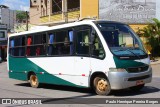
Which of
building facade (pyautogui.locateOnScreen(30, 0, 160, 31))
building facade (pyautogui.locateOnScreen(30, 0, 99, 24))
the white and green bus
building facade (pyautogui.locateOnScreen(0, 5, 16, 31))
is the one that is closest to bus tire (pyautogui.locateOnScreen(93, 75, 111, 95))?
the white and green bus

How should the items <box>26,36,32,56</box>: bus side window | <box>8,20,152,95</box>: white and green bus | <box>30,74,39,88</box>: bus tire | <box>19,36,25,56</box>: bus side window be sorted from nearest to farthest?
<box>8,20,152,95</box>: white and green bus → <box>30,74,39,88</box>: bus tire → <box>26,36,32,56</box>: bus side window → <box>19,36,25,56</box>: bus side window

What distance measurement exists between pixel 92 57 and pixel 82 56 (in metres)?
0.60

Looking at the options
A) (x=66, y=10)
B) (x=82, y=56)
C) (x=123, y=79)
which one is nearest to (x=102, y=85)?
(x=123, y=79)

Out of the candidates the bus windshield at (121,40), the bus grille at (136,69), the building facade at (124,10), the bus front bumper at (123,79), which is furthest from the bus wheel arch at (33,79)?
the building facade at (124,10)

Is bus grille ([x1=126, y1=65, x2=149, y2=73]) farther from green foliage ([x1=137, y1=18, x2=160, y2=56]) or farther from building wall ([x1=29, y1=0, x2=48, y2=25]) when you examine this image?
building wall ([x1=29, y1=0, x2=48, y2=25])

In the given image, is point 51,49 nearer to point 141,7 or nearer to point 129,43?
point 129,43

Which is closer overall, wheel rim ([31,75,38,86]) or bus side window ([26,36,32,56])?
wheel rim ([31,75,38,86])

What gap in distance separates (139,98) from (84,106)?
6.99ft

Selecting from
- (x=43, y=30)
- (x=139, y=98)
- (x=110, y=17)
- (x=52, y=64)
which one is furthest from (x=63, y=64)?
(x=110, y=17)

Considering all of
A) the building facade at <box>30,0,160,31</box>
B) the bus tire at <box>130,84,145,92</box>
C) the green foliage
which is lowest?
the bus tire at <box>130,84,145,92</box>

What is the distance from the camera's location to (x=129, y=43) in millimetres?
12922

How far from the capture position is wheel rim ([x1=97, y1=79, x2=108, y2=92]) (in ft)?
40.3

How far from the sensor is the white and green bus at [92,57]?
12031 millimetres

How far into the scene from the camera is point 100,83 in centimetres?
1245
